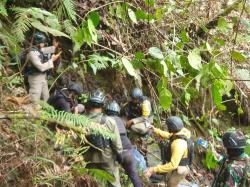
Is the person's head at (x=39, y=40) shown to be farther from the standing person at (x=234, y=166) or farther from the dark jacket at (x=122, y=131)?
the standing person at (x=234, y=166)

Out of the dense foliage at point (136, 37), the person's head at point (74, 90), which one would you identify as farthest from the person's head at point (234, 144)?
the person's head at point (74, 90)

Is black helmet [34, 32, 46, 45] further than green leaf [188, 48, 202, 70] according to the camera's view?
Yes

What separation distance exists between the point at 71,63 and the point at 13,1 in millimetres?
1819

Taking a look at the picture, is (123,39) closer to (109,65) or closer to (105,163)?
(109,65)

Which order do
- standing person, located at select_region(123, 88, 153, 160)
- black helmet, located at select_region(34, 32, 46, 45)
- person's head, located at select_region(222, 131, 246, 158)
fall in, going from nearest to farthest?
person's head, located at select_region(222, 131, 246, 158)
black helmet, located at select_region(34, 32, 46, 45)
standing person, located at select_region(123, 88, 153, 160)

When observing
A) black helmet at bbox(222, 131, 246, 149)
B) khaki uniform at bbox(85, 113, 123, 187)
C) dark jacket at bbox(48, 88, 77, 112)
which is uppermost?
dark jacket at bbox(48, 88, 77, 112)

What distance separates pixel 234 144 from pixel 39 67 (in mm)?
3958

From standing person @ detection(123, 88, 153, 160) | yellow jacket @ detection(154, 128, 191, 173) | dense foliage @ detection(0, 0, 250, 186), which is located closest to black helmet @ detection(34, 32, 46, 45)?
dense foliage @ detection(0, 0, 250, 186)

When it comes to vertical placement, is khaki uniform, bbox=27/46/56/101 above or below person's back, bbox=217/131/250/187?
above

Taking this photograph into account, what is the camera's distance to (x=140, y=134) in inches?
346

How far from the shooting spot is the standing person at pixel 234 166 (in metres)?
5.00

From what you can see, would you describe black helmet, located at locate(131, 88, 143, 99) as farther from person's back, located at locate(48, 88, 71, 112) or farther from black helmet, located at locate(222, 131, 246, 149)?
black helmet, located at locate(222, 131, 246, 149)

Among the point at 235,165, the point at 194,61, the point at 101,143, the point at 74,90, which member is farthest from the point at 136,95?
the point at 194,61

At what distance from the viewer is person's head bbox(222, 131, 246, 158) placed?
5.20 metres
